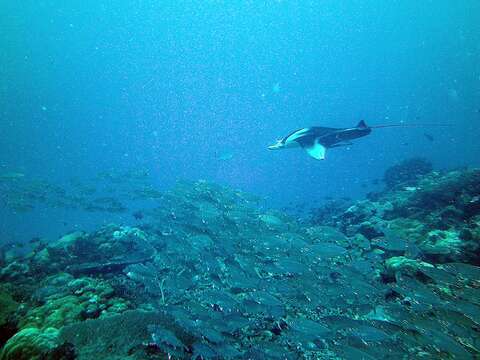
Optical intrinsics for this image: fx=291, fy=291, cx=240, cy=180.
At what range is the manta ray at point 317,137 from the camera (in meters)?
6.45

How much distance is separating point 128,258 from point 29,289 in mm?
2767

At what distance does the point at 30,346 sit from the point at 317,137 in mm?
6149

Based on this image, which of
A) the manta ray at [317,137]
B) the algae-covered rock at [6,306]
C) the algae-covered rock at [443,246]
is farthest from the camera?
the algae-covered rock at [443,246]

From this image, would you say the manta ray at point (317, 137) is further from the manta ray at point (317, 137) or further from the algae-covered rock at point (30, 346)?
the algae-covered rock at point (30, 346)

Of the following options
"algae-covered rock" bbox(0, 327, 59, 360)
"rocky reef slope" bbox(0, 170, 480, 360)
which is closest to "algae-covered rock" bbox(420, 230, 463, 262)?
"rocky reef slope" bbox(0, 170, 480, 360)

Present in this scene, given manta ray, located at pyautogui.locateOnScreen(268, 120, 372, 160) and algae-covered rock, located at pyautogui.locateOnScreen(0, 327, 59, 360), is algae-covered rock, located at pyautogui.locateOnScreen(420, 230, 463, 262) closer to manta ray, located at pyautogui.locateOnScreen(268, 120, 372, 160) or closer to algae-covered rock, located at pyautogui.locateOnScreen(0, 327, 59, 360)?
manta ray, located at pyautogui.locateOnScreen(268, 120, 372, 160)

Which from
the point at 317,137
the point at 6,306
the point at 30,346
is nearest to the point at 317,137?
the point at 317,137

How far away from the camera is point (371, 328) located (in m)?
3.96

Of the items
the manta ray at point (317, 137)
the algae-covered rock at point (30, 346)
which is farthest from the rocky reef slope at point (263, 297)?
the manta ray at point (317, 137)

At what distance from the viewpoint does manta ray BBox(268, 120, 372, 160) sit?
6.45 meters

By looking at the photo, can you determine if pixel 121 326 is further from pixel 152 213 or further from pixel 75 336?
Result: pixel 152 213

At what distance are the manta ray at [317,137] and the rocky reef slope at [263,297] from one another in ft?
5.71

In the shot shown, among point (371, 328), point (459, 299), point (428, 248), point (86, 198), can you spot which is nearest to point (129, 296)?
point (371, 328)

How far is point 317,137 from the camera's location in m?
6.63
